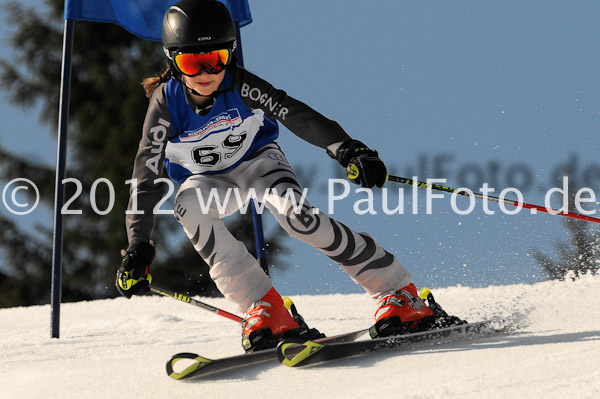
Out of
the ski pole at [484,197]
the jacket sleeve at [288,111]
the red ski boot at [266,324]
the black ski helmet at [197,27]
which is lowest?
the red ski boot at [266,324]

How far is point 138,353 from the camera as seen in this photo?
155 inches

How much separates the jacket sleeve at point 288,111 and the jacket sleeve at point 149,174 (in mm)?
416

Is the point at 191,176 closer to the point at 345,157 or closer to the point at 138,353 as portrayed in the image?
the point at 345,157

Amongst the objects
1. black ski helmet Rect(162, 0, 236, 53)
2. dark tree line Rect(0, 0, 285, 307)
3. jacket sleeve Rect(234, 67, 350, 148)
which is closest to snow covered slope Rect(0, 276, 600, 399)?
jacket sleeve Rect(234, 67, 350, 148)

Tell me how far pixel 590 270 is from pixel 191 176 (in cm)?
386

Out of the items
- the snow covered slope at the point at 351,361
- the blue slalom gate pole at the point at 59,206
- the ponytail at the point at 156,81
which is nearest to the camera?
the snow covered slope at the point at 351,361

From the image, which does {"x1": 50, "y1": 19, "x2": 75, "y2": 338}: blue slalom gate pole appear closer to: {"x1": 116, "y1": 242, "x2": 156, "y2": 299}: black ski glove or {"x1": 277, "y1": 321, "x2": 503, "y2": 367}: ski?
{"x1": 116, "y1": 242, "x2": 156, "y2": 299}: black ski glove

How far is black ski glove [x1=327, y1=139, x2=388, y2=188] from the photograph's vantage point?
3139 millimetres

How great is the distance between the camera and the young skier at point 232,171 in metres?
3.28

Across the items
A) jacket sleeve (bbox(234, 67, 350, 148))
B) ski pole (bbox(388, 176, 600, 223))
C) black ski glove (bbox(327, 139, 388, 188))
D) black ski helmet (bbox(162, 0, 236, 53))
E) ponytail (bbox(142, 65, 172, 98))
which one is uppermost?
black ski helmet (bbox(162, 0, 236, 53))

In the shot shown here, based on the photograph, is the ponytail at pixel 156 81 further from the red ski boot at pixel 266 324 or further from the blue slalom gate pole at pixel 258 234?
the blue slalom gate pole at pixel 258 234

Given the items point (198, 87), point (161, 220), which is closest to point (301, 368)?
point (198, 87)

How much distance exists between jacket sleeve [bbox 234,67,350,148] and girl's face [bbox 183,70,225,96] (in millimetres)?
125

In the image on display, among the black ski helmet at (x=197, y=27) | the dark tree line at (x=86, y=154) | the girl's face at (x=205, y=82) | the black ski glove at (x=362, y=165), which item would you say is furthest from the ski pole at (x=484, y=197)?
the dark tree line at (x=86, y=154)
